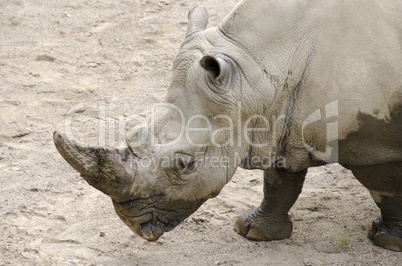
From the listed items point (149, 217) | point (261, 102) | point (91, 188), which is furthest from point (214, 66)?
point (91, 188)

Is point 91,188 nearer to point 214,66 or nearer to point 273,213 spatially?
point 273,213

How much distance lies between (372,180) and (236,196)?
137cm

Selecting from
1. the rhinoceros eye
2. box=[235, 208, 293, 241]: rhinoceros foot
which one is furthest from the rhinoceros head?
box=[235, 208, 293, 241]: rhinoceros foot

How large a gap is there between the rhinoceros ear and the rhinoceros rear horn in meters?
0.46

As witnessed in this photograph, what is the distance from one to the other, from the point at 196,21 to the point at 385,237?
1944 millimetres

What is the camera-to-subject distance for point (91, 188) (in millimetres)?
4996

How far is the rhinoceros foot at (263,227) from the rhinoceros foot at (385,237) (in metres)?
0.59

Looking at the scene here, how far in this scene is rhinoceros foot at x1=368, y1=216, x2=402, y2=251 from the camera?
4.20 metres

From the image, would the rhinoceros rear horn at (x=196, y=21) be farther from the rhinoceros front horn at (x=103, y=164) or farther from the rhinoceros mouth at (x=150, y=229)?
the rhinoceros mouth at (x=150, y=229)

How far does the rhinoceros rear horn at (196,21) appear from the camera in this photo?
3705mm

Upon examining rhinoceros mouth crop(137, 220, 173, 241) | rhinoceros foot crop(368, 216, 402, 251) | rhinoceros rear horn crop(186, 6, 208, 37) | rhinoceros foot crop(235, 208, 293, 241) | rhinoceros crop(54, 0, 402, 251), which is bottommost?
rhinoceros foot crop(235, 208, 293, 241)

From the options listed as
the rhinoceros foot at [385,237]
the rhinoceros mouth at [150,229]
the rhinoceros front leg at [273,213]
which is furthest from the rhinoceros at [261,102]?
the rhinoceros foot at [385,237]

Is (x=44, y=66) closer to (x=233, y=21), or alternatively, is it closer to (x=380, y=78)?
(x=233, y=21)

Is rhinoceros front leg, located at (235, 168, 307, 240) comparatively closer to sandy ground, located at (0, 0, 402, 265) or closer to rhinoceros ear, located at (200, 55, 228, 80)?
sandy ground, located at (0, 0, 402, 265)
